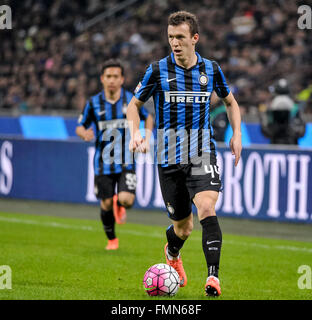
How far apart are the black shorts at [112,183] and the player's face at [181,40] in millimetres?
3087

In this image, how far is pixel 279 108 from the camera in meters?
13.5

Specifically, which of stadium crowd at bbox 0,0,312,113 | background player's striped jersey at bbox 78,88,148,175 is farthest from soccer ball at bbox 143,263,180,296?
stadium crowd at bbox 0,0,312,113

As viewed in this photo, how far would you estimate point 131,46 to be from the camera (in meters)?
23.1

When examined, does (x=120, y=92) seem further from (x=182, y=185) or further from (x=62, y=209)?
(x=62, y=209)

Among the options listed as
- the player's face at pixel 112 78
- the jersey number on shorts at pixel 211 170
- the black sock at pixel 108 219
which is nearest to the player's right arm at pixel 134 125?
the jersey number on shorts at pixel 211 170

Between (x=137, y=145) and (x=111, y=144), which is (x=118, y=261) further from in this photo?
(x=137, y=145)

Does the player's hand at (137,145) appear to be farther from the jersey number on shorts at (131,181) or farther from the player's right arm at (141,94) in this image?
the jersey number on shorts at (131,181)

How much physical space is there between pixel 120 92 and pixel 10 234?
8.62 ft

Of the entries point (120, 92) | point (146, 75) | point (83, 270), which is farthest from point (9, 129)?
point (146, 75)

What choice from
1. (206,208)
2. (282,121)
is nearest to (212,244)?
(206,208)

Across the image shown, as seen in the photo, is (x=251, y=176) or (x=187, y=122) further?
(x=251, y=176)

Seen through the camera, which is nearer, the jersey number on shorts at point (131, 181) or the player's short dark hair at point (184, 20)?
the player's short dark hair at point (184, 20)

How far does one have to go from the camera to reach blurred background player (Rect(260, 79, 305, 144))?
13523mm

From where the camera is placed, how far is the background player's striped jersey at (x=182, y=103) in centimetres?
637
